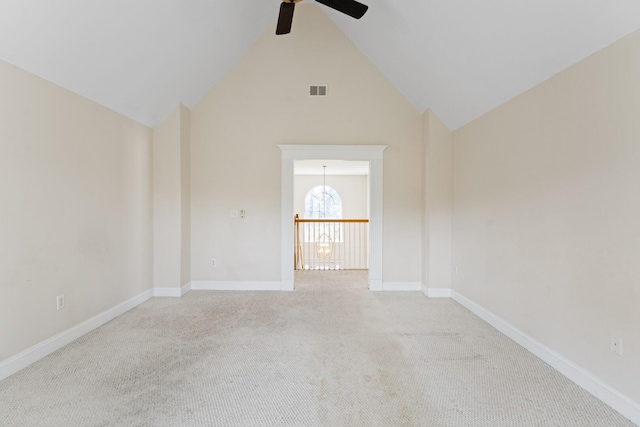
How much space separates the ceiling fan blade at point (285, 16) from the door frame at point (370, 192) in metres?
1.61

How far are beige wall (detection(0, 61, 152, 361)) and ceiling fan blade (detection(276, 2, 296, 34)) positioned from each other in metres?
2.07

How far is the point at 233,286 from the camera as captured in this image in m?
4.95

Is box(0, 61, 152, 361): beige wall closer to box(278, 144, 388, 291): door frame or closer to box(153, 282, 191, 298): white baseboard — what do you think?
box(153, 282, 191, 298): white baseboard

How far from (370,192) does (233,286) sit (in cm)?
244

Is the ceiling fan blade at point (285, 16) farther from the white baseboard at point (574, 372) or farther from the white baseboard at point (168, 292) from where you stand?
the white baseboard at point (574, 372)

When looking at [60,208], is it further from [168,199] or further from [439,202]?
[439,202]

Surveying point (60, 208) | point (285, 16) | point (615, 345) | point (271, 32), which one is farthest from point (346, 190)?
point (615, 345)

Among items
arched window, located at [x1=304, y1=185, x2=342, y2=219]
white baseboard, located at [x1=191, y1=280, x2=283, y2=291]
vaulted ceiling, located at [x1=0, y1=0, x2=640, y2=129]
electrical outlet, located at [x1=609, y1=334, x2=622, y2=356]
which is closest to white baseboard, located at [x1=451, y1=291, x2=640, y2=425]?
electrical outlet, located at [x1=609, y1=334, x2=622, y2=356]

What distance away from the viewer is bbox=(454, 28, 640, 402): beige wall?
6.59 feet

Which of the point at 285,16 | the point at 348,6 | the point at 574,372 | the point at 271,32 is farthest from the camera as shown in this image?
the point at 271,32

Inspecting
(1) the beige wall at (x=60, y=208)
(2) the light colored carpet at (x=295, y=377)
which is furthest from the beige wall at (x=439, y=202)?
(1) the beige wall at (x=60, y=208)

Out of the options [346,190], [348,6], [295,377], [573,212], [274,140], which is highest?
[348,6]

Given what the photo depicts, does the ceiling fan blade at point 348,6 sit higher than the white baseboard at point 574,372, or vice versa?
the ceiling fan blade at point 348,6

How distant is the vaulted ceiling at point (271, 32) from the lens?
7.49ft
